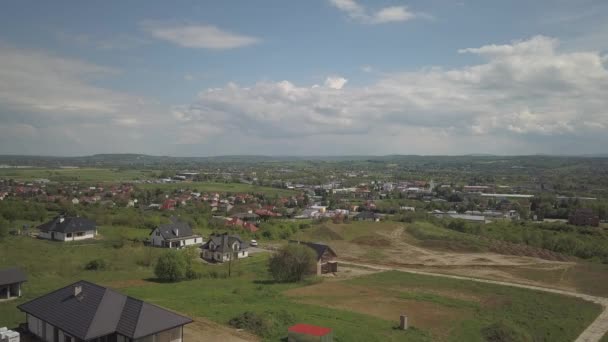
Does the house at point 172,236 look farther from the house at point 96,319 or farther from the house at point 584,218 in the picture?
the house at point 584,218

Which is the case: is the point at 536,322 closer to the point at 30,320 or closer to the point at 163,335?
the point at 163,335

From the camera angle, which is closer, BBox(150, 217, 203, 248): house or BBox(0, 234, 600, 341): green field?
BBox(0, 234, 600, 341): green field

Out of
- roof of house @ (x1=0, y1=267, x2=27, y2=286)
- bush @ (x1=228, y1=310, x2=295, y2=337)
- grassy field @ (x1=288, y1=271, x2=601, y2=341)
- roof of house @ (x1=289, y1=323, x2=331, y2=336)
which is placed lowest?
grassy field @ (x1=288, y1=271, x2=601, y2=341)

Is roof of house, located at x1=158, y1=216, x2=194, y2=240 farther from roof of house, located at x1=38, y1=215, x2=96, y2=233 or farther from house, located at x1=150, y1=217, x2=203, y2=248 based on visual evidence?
roof of house, located at x1=38, y1=215, x2=96, y2=233

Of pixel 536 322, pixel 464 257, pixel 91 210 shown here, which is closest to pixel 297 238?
pixel 464 257

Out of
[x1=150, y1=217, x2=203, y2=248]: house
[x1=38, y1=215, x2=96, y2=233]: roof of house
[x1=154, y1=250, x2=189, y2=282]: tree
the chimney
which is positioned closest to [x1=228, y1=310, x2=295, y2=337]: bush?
the chimney

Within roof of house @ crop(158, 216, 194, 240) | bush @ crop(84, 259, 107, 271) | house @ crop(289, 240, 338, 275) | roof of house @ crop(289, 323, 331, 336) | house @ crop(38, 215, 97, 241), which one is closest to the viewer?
roof of house @ crop(289, 323, 331, 336)

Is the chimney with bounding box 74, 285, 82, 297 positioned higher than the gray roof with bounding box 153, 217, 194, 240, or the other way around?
the chimney with bounding box 74, 285, 82, 297
